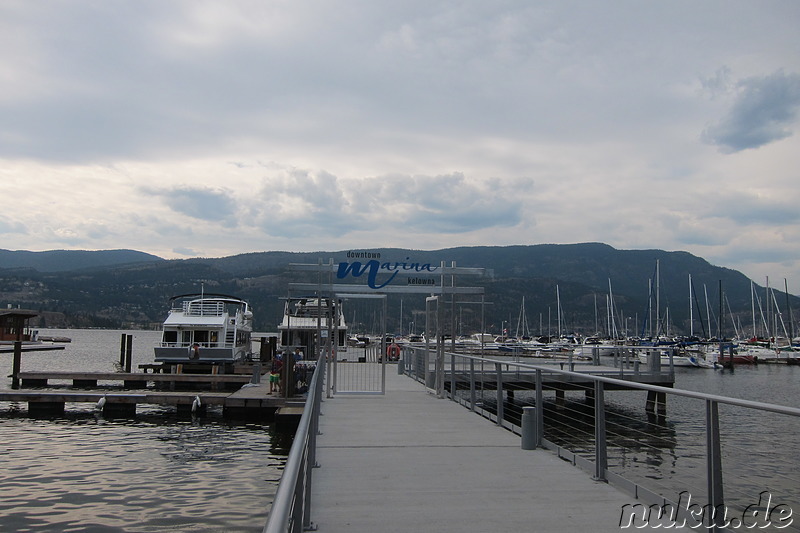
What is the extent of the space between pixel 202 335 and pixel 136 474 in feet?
87.2

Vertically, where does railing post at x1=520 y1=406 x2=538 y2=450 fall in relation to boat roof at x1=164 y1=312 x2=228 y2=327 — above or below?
below

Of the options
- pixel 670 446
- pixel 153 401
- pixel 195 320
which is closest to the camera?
pixel 670 446

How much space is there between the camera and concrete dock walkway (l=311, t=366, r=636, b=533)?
17.5 ft

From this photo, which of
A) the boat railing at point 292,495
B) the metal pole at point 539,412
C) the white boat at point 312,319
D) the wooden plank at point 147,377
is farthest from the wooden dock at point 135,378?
the boat railing at point 292,495

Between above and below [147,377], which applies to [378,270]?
above

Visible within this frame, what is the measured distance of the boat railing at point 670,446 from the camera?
202 inches

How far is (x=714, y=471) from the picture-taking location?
16.0ft

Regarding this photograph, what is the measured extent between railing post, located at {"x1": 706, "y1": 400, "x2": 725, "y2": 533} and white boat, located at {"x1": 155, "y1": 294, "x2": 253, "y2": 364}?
3334 centimetres

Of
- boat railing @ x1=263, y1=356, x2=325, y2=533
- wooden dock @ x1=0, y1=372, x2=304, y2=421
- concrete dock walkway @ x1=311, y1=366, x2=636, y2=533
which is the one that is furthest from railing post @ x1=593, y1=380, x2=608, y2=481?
wooden dock @ x1=0, y1=372, x2=304, y2=421

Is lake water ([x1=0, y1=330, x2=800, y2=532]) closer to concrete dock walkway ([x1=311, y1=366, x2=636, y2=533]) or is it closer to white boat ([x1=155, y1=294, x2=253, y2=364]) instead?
concrete dock walkway ([x1=311, y1=366, x2=636, y2=533])

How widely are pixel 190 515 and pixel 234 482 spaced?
2.36m

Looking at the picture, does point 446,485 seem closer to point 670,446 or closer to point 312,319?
point 670,446

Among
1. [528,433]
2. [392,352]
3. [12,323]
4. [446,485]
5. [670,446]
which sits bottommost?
[670,446]

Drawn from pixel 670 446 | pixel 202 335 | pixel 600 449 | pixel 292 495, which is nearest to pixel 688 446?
pixel 670 446
